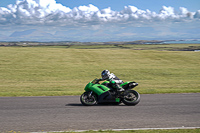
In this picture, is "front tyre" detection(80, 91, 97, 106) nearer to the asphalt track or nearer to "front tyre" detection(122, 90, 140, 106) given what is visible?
the asphalt track

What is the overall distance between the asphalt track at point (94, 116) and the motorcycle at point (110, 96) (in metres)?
0.27

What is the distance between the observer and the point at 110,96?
10.3 m

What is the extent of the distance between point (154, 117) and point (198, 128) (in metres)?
1.62

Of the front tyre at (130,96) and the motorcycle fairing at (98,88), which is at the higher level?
the motorcycle fairing at (98,88)

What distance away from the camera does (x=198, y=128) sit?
22.4ft

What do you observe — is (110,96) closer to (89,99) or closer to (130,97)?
(130,97)

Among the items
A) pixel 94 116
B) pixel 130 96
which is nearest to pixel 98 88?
pixel 130 96

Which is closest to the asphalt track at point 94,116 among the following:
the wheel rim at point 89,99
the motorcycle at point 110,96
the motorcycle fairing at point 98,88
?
the motorcycle at point 110,96

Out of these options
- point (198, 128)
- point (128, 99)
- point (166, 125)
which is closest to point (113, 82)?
point (128, 99)

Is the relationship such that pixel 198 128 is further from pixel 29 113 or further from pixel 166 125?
pixel 29 113

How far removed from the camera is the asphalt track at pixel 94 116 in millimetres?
7238

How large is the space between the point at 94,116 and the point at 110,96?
2023 mm

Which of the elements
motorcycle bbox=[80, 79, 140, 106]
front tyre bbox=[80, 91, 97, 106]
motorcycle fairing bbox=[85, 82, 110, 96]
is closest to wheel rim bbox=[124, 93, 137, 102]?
motorcycle bbox=[80, 79, 140, 106]

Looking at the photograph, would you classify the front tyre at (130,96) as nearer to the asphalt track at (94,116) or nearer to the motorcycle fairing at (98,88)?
the asphalt track at (94,116)
